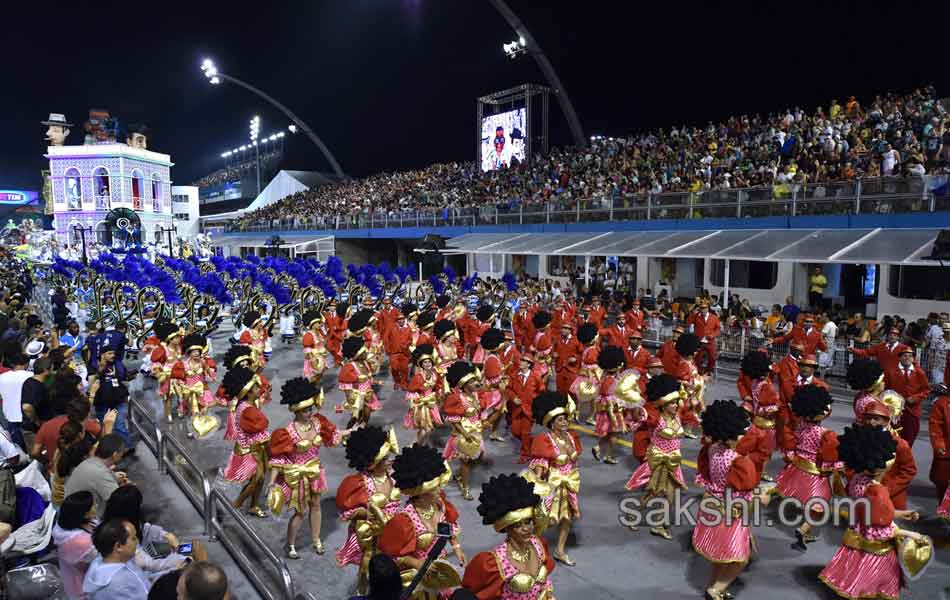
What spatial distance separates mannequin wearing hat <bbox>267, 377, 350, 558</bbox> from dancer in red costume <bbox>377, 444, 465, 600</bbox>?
1747mm

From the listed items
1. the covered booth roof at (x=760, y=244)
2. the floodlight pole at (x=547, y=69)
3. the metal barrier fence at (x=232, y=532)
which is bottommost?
the metal barrier fence at (x=232, y=532)

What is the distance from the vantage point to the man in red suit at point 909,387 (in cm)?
723

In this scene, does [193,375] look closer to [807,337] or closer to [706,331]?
[706,331]

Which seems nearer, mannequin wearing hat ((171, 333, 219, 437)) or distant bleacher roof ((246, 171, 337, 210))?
mannequin wearing hat ((171, 333, 219, 437))

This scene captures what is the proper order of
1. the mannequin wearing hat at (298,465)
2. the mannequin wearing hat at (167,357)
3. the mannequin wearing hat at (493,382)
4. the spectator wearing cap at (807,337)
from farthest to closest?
the mannequin wearing hat at (167,357) → the spectator wearing cap at (807,337) → the mannequin wearing hat at (493,382) → the mannequin wearing hat at (298,465)

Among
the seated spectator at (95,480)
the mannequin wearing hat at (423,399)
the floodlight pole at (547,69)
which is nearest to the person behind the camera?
the seated spectator at (95,480)

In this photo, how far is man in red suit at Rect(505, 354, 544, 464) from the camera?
721 centimetres

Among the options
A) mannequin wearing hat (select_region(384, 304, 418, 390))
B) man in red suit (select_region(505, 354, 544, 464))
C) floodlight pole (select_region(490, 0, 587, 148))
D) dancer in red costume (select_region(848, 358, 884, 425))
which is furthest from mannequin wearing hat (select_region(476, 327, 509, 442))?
floodlight pole (select_region(490, 0, 587, 148))

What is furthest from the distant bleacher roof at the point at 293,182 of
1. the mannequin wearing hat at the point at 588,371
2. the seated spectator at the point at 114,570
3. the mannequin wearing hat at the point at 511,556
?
the mannequin wearing hat at the point at 511,556

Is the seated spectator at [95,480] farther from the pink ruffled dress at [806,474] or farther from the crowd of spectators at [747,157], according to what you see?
the crowd of spectators at [747,157]

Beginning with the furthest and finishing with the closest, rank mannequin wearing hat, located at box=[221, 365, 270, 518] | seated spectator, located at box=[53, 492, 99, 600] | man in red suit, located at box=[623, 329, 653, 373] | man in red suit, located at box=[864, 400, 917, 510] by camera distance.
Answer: man in red suit, located at box=[623, 329, 653, 373], mannequin wearing hat, located at box=[221, 365, 270, 518], man in red suit, located at box=[864, 400, 917, 510], seated spectator, located at box=[53, 492, 99, 600]

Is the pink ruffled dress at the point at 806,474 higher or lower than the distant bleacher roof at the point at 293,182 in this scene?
lower

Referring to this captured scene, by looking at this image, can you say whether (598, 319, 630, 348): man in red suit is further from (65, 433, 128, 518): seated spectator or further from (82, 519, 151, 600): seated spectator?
(82, 519, 151, 600): seated spectator

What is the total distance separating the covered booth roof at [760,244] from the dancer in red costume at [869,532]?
368 inches
